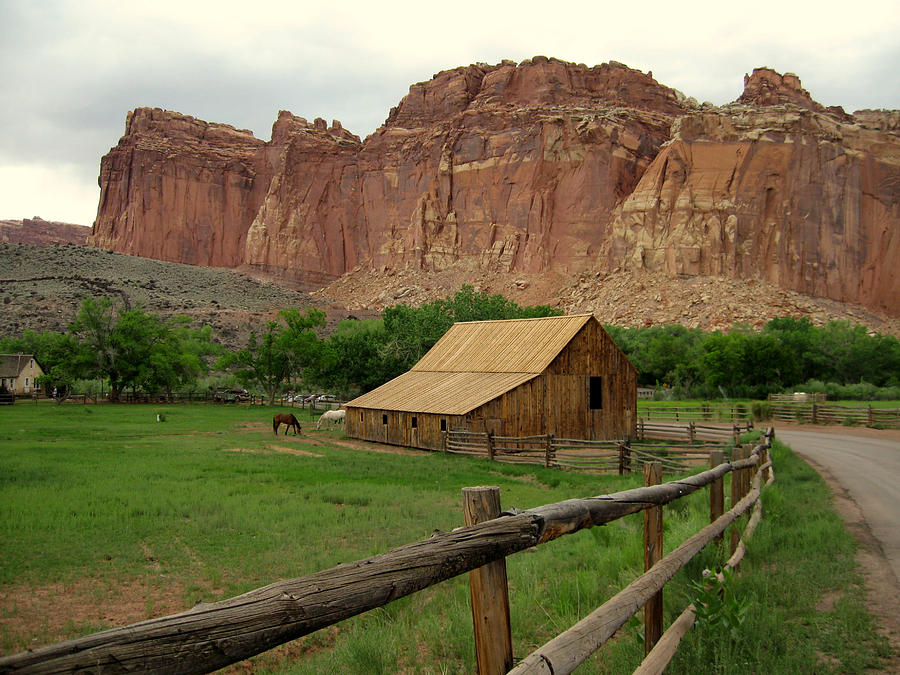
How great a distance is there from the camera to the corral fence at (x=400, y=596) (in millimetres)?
1537

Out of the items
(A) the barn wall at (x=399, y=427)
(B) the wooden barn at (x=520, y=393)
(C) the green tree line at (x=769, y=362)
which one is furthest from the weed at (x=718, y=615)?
(C) the green tree line at (x=769, y=362)

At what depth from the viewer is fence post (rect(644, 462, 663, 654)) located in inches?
155

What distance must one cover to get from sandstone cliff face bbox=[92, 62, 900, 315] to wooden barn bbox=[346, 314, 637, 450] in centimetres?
5826

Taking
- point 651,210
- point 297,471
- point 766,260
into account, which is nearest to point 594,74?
point 651,210

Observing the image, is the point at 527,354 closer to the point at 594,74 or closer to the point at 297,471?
the point at 297,471

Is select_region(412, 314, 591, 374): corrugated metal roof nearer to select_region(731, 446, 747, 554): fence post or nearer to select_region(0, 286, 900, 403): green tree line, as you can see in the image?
select_region(0, 286, 900, 403): green tree line

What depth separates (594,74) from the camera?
351ft

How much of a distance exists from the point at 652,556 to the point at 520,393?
1828 cm

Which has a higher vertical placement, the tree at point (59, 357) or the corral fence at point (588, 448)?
the tree at point (59, 357)

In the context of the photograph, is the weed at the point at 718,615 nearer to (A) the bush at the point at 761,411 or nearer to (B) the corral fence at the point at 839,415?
(B) the corral fence at the point at 839,415

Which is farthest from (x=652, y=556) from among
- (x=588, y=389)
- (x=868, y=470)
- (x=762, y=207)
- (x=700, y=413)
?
(x=762, y=207)

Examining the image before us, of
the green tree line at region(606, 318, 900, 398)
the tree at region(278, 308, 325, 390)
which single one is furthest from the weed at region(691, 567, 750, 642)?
the tree at region(278, 308, 325, 390)

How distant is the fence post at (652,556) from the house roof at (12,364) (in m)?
61.2

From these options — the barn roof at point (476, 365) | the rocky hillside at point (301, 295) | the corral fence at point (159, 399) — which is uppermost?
the rocky hillside at point (301, 295)
